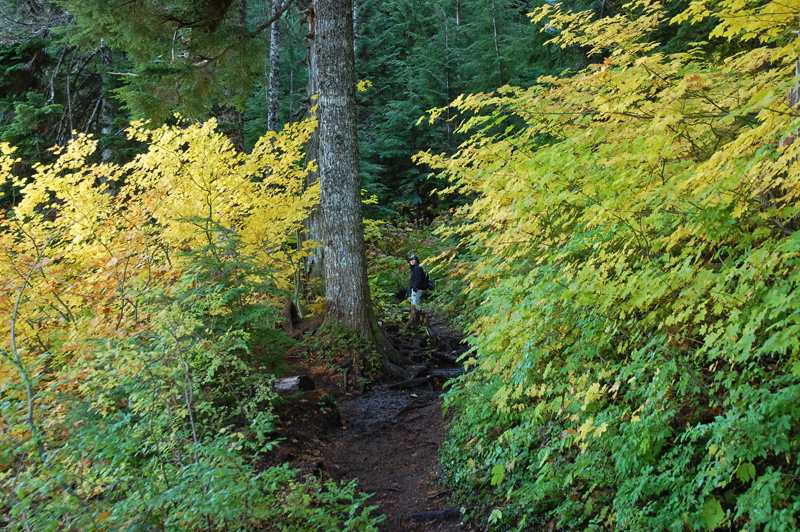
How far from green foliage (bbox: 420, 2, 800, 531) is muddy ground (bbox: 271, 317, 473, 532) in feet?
1.34

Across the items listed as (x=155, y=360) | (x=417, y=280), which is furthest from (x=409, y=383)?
(x=155, y=360)

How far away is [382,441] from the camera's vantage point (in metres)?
5.26

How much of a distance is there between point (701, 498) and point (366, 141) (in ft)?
61.2

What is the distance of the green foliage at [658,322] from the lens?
2164 mm

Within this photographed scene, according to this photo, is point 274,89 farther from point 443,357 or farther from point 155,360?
point 155,360

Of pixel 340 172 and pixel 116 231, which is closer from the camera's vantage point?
pixel 116 231

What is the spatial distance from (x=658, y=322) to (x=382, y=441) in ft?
10.8

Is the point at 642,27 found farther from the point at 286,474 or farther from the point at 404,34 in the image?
the point at 404,34

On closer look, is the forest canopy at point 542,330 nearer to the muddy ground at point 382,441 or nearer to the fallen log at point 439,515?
the fallen log at point 439,515

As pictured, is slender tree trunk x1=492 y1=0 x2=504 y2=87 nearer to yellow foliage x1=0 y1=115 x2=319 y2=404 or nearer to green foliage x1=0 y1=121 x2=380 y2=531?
green foliage x1=0 y1=121 x2=380 y2=531

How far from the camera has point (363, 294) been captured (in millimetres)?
7172

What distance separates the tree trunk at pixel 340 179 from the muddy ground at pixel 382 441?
859 millimetres

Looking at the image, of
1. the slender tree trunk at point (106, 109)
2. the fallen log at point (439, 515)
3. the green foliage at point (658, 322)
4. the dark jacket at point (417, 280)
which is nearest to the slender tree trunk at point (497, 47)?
the dark jacket at point (417, 280)

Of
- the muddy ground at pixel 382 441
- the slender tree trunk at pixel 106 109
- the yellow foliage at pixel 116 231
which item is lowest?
the muddy ground at pixel 382 441
